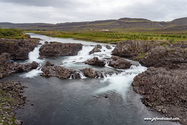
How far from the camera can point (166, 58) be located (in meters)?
32.5

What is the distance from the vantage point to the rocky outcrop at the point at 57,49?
4488 centimetres

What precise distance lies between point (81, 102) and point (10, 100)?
9.58 metres

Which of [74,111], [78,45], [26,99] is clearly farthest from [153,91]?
[78,45]

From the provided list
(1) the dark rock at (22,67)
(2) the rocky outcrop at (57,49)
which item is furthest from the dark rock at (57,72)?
(2) the rocky outcrop at (57,49)

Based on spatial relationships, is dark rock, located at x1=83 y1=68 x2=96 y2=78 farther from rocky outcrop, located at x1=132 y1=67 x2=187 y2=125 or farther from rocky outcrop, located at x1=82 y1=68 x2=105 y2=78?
rocky outcrop, located at x1=132 y1=67 x2=187 y2=125

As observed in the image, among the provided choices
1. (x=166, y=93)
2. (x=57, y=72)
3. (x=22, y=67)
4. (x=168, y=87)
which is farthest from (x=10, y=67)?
(x=168, y=87)

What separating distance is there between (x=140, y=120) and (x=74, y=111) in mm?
8413

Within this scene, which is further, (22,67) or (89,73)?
(22,67)

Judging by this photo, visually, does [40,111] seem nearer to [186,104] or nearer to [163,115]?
[163,115]

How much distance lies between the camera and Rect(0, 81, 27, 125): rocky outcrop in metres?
13.7

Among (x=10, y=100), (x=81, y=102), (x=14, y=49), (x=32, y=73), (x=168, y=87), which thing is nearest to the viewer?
(x=10, y=100)

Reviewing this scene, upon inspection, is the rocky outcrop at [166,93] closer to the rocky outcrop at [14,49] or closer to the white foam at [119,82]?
the white foam at [119,82]

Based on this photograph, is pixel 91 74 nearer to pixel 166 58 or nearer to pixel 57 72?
pixel 57 72

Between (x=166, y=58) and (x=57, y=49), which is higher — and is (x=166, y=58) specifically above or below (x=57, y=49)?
above
